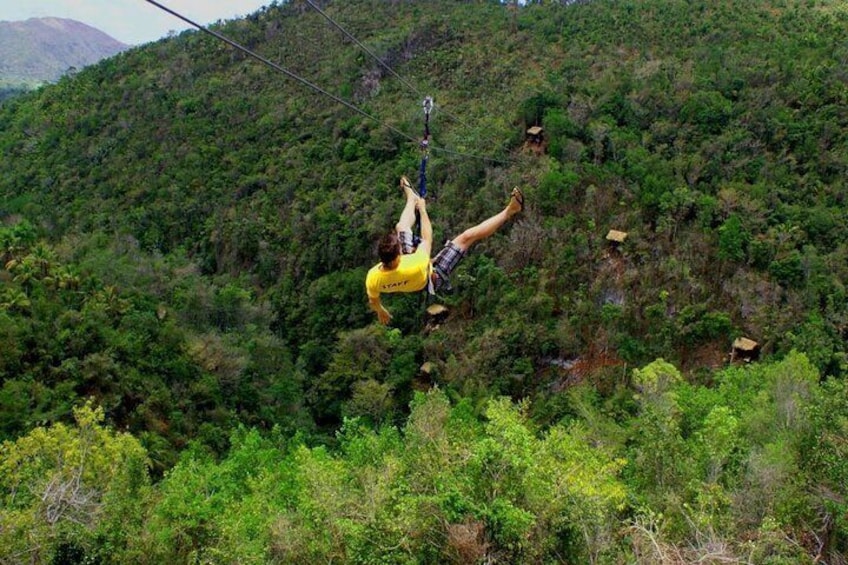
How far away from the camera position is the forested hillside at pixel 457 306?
27.9 feet

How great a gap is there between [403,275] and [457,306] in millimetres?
21320

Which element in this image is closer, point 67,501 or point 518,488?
point 518,488

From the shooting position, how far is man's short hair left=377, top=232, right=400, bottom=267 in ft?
16.8

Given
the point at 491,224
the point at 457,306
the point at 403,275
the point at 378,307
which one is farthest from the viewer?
the point at 457,306

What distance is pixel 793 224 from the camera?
21047 mm

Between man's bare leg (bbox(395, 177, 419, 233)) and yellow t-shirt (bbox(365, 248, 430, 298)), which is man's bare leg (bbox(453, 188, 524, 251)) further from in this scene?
yellow t-shirt (bbox(365, 248, 430, 298))

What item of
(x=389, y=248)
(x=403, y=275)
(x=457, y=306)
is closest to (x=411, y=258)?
(x=403, y=275)

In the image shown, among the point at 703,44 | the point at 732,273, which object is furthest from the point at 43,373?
the point at 703,44

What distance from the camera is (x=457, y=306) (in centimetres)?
2658

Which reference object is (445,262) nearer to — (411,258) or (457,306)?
(411,258)

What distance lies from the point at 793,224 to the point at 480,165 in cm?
1274

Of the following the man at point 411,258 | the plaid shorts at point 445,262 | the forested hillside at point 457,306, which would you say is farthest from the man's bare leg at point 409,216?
the forested hillside at point 457,306

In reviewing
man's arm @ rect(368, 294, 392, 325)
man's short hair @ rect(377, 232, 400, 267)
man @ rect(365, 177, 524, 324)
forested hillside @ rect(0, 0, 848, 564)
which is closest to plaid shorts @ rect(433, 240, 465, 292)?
man @ rect(365, 177, 524, 324)

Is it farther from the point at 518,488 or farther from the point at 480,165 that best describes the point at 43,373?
the point at 480,165
